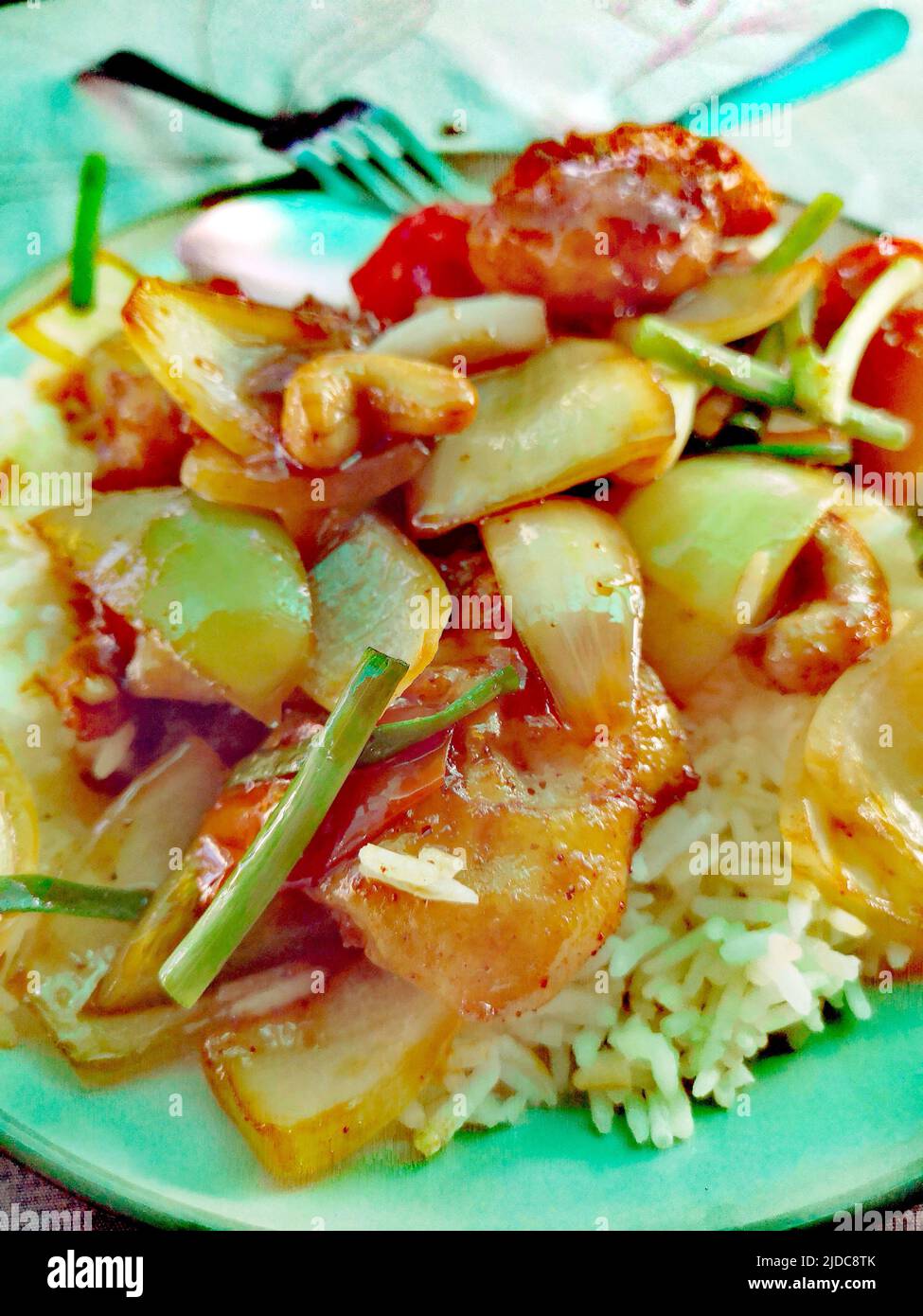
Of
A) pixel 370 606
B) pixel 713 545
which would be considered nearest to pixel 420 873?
pixel 370 606

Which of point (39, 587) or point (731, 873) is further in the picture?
point (39, 587)

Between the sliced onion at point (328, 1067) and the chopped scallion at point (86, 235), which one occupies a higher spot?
the chopped scallion at point (86, 235)

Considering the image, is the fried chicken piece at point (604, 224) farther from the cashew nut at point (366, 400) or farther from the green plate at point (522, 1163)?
the green plate at point (522, 1163)

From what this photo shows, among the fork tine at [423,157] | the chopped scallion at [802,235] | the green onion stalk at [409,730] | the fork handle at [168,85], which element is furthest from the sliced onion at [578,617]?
the fork handle at [168,85]

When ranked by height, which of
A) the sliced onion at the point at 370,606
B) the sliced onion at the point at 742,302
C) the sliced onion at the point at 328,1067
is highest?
the sliced onion at the point at 742,302

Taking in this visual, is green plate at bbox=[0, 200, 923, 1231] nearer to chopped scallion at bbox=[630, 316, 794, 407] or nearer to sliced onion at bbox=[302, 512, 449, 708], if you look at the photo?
sliced onion at bbox=[302, 512, 449, 708]
